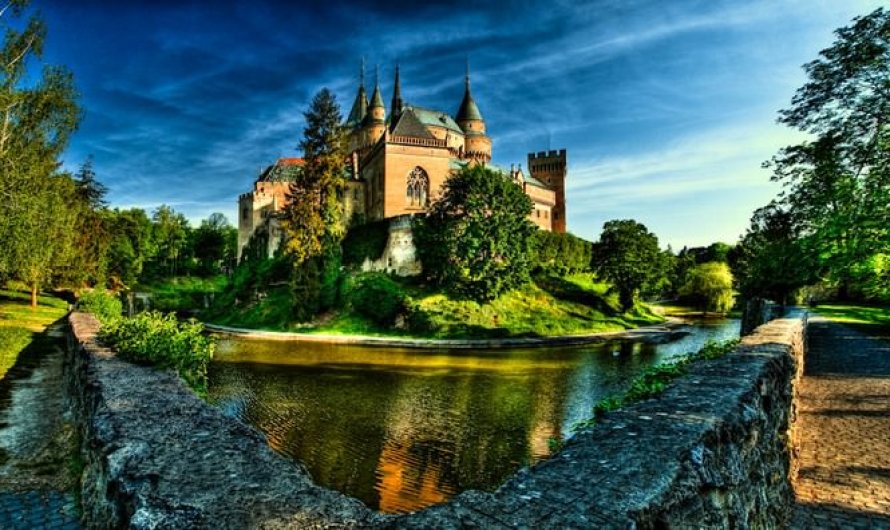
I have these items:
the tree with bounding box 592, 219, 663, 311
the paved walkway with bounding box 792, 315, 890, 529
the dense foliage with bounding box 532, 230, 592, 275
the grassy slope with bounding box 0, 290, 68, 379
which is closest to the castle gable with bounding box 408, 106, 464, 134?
the dense foliage with bounding box 532, 230, 592, 275

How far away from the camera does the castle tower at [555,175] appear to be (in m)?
81.4

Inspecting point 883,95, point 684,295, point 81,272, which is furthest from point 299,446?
point 684,295

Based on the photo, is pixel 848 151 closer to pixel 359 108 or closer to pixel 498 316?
pixel 498 316

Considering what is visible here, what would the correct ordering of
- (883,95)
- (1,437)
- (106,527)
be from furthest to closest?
(883,95), (1,437), (106,527)

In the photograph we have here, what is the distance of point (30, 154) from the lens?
25391mm

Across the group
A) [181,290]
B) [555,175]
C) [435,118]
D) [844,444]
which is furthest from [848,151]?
[181,290]

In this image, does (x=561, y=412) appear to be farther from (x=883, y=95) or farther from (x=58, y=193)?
(x=58, y=193)

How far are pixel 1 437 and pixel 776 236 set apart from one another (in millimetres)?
28043

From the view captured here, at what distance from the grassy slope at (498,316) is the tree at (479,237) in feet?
4.92

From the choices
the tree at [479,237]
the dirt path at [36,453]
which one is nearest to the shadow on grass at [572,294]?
the tree at [479,237]

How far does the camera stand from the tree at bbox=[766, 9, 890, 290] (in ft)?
57.5

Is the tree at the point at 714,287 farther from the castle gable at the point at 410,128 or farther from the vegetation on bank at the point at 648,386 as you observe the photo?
the vegetation on bank at the point at 648,386

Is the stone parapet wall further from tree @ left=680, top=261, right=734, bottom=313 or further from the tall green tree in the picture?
tree @ left=680, top=261, right=734, bottom=313

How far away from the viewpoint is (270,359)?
24062mm
